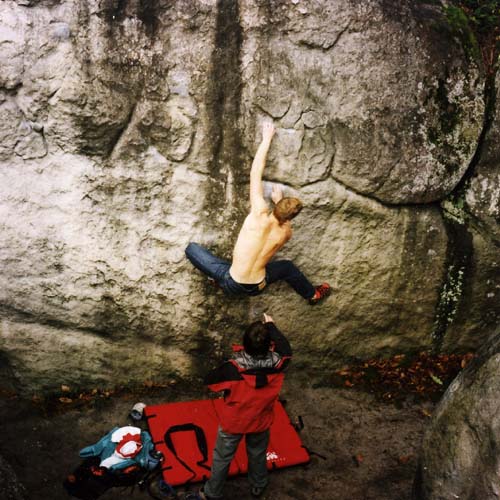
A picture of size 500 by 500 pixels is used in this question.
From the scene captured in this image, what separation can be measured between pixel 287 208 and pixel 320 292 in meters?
1.54

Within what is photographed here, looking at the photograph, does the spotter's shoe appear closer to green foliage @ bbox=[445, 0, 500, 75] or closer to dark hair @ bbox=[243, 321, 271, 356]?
dark hair @ bbox=[243, 321, 271, 356]

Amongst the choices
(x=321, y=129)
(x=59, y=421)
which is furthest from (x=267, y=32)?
(x=59, y=421)

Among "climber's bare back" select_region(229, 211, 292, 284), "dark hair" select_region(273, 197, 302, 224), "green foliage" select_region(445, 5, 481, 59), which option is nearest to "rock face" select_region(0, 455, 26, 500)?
"climber's bare back" select_region(229, 211, 292, 284)

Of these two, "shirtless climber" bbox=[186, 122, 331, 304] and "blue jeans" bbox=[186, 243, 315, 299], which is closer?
"shirtless climber" bbox=[186, 122, 331, 304]

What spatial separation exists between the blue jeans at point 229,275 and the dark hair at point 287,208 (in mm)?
873

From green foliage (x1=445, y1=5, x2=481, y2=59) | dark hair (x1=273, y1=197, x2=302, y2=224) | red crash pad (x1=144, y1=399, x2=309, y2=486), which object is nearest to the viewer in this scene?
dark hair (x1=273, y1=197, x2=302, y2=224)

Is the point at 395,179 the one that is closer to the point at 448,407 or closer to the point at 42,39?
the point at 448,407

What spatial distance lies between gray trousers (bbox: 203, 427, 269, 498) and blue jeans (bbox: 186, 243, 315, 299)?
5.16ft

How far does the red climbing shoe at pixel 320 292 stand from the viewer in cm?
681

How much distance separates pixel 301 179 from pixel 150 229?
1.85 metres

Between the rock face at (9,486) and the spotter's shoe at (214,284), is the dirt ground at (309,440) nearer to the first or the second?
the rock face at (9,486)

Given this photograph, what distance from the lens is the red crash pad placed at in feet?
20.0

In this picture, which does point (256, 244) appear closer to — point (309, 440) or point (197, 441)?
point (197, 441)

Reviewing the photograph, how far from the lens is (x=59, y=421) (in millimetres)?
6723
